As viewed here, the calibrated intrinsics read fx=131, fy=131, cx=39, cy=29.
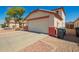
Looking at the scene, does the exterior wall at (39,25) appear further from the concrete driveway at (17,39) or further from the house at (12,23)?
the house at (12,23)

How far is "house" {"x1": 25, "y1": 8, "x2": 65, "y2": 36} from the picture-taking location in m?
6.99

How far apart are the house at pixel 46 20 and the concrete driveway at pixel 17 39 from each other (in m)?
0.42

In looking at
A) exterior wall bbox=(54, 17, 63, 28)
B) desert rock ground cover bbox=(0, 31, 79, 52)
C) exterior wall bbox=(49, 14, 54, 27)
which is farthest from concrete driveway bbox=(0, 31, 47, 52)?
exterior wall bbox=(54, 17, 63, 28)

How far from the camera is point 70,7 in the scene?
6637 millimetres

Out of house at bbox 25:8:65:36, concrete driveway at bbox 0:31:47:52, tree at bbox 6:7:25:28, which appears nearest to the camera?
concrete driveway at bbox 0:31:47:52

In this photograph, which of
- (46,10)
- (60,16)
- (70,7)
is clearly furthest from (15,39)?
(70,7)

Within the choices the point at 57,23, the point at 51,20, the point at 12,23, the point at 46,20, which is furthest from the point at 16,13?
the point at 57,23

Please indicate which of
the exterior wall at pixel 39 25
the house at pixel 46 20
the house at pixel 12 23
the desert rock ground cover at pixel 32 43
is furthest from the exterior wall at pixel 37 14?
the desert rock ground cover at pixel 32 43

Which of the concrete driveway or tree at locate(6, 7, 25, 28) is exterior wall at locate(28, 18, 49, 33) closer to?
the concrete driveway

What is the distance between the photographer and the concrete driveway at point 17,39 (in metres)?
6.40

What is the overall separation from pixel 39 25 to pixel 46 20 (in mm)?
518

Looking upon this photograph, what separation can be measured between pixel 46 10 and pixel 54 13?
501 millimetres

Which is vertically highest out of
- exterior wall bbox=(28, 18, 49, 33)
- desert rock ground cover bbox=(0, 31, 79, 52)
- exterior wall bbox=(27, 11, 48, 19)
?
exterior wall bbox=(27, 11, 48, 19)

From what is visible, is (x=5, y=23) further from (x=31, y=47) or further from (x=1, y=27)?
(x=31, y=47)
